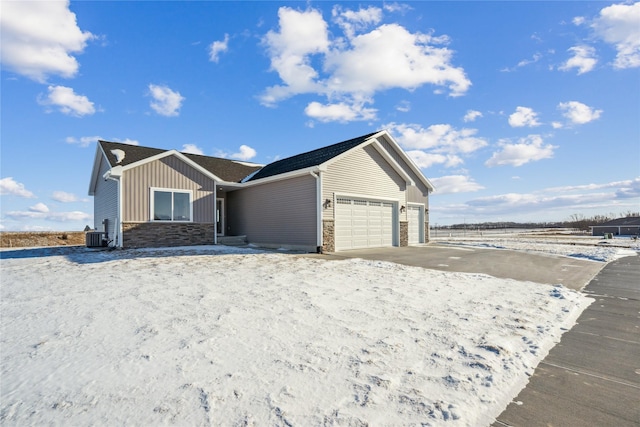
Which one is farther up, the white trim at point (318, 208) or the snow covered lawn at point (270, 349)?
the white trim at point (318, 208)

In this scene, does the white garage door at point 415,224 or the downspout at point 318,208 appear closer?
the downspout at point 318,208

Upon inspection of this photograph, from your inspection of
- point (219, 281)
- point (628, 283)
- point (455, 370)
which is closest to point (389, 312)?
point (455, 370)

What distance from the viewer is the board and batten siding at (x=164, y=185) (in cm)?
1320

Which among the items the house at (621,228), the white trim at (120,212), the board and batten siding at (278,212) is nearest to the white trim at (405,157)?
the board and batten siding at (278,212)

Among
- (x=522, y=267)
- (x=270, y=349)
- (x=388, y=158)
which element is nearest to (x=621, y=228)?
(x=388, y=158)

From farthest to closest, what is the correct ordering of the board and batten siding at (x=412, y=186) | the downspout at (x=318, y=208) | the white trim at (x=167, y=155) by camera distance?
the board and batten siding at (x=412, y=186), the white trim at (x=167, y=155), the downspout at (x=318, y=208)

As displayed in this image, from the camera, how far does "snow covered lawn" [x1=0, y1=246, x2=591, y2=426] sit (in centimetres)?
254

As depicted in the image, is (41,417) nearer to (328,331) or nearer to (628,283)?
(328,331)

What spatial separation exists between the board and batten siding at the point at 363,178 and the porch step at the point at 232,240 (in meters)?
5.16

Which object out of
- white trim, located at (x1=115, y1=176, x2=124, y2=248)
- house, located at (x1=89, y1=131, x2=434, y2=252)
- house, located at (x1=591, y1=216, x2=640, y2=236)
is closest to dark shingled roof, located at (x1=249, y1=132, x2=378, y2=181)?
house, located at (x1=89, y1=131, x2=434, y2=252)

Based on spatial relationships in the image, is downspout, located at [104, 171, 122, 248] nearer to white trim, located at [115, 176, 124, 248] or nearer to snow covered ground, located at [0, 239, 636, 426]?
white trim, located at [115, 176, 124, 248]

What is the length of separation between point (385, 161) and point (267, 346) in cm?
1358

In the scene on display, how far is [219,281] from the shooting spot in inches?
269

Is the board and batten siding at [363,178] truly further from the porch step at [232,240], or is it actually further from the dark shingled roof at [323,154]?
the porch step at [232,240]
